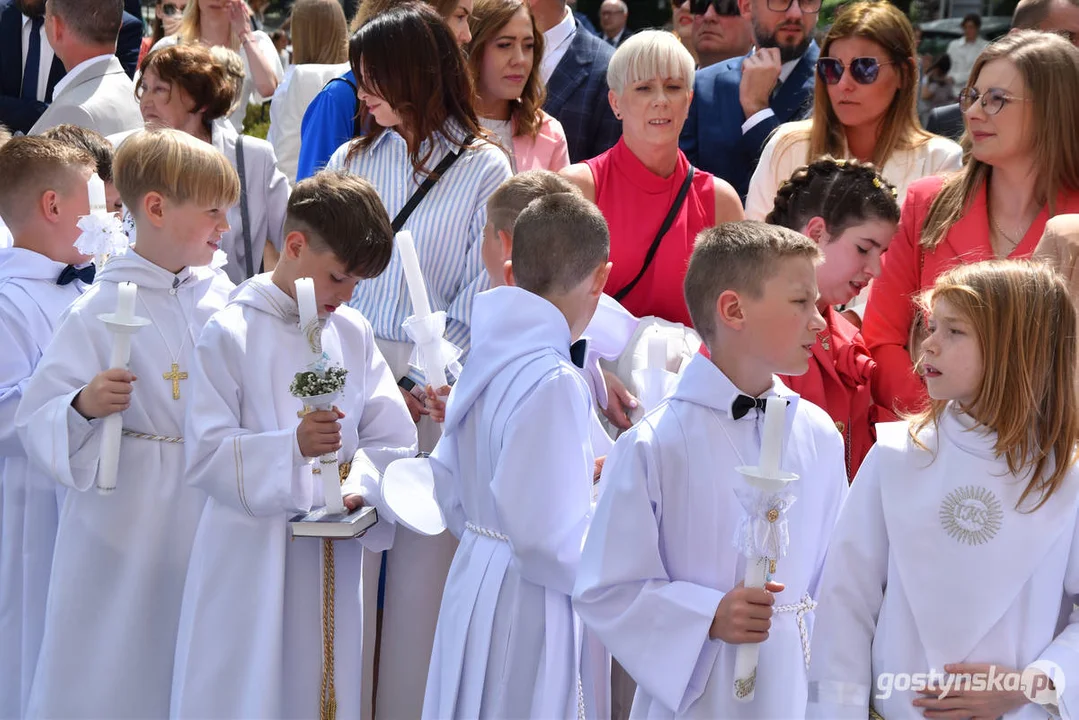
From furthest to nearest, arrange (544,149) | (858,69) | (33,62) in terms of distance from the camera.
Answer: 1. (33,62)
2. (544,149)
3. (858,69)

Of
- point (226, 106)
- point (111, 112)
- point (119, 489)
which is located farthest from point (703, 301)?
point (111, 112)

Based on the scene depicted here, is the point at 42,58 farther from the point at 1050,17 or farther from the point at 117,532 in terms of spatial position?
the point at 1050,17

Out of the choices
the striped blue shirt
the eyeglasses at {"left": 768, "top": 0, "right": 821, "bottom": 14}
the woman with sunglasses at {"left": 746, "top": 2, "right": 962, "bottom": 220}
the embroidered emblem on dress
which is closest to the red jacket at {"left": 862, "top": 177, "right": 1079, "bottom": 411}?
the woman with sunglasses at {"left": 746, "top": 2, "right": 962, "bottom": 220}

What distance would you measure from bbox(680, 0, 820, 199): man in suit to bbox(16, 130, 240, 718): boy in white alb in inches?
91.4

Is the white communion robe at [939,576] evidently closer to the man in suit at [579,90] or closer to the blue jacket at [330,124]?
the blue jacket at [330,124]

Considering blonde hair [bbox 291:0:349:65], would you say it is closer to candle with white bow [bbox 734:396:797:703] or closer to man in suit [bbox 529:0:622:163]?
man in suit [bbox 529:0:622:163]

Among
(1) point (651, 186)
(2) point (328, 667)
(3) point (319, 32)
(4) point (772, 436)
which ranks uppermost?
(3) point (319, 32)

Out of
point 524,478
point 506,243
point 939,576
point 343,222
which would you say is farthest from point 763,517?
point 343,222

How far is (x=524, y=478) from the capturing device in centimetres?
320

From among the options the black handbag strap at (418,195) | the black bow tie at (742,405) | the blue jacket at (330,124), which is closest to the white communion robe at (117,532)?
the black handbag strap at (418,195)

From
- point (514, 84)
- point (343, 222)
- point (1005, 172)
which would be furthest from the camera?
point (514, 84)

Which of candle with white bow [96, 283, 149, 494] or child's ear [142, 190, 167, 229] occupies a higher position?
child's ear [142, 190, 167, 229]

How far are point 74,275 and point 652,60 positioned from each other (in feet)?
7.09

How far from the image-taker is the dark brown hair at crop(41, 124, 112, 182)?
15.9ft
